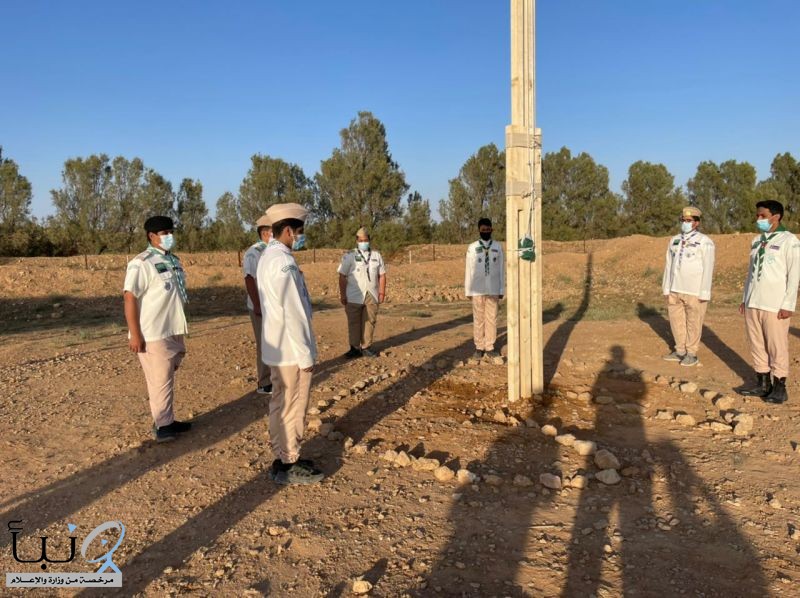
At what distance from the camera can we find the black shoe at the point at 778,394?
17.0 ft

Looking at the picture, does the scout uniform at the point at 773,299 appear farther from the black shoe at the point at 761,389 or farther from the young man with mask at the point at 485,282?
the young man with mask at the point at 485,282

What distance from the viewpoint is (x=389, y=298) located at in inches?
669

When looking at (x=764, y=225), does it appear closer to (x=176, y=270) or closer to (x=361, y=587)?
(x=361, y=587)

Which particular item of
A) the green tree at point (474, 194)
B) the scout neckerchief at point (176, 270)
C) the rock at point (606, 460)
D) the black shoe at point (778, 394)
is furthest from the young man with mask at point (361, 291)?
the green tree at point (474, 194)

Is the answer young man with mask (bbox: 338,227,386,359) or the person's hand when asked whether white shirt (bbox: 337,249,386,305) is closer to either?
young man with mask (bbox: 338,227,386,359)

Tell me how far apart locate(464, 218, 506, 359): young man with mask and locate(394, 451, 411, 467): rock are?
304cm

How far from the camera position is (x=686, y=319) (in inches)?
258

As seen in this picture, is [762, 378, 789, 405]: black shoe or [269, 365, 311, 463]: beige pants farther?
[762, 378, 789, 405]: black shoe

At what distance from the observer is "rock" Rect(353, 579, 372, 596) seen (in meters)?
2.59

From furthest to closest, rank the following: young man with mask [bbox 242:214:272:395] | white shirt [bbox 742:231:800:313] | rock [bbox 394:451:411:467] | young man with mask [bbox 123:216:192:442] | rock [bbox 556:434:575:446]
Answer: young man with mask [bbox 242:214:272:395]
white shirt [bbox 742:231:800:313]
young man with mask [bbox 123:216:192:442]
rock [bbox 556:434:575:446]
rock [bbox 394:451:411:467]

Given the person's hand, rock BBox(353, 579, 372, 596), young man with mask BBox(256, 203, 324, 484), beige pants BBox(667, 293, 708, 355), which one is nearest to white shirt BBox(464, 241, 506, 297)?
beige pants BBox(667, 293, 708, 355)

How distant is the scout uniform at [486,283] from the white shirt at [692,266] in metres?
1.81

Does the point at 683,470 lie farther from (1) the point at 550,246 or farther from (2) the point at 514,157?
(1) the point at 550,246

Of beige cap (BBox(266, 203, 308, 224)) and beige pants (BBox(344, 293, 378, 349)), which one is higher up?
beige cap (BBox(266, 203, 308, 224))
